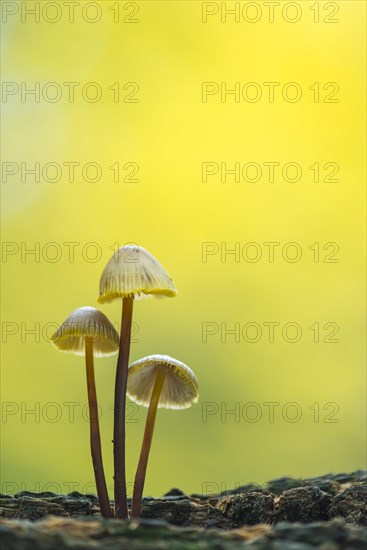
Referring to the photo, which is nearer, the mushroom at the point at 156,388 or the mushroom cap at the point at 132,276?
the mushroom cap at the point at 132,276

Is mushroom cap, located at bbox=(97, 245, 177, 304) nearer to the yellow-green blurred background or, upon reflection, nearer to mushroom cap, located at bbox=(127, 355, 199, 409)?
mushroom cap, located at bbox=(127, 355, 199, 409)

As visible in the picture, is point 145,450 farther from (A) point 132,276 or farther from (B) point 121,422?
(A) point 132,276

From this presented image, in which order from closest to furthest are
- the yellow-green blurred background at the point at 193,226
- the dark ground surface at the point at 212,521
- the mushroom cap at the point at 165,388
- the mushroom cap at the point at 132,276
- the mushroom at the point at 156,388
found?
the dark ground surface at the point at 212,521 → the mushroom cap at the point at 132,276 → the mushroom at the point at 156,388 → the mushroom cap at the point at 165,388 → the yellow-green blurred background at the point at 193,226

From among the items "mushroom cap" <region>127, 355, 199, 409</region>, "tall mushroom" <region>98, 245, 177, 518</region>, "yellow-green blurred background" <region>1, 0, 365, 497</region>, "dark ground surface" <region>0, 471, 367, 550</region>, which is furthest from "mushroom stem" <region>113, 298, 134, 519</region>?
"yellow-green blurred background" <region>1, 0, 365, 497</region>

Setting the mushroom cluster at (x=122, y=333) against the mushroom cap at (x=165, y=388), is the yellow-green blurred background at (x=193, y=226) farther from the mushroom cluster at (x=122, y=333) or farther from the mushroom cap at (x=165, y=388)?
the mushroom cluster at (x=122, y=333)

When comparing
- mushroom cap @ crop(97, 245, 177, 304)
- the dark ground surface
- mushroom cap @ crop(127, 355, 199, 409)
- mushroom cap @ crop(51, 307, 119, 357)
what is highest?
mushroom cap @ crop(97, 245, 177, 304)

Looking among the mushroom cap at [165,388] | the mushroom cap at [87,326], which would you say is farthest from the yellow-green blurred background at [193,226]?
the mushroom cap at [87,326]

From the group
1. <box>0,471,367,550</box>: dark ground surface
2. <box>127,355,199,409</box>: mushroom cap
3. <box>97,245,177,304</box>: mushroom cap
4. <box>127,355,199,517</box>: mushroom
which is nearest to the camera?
<box>0,471,367,550</box>: dark ground surface
